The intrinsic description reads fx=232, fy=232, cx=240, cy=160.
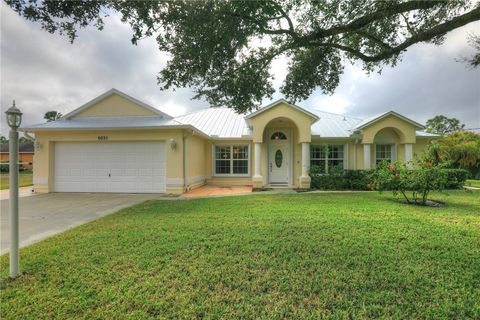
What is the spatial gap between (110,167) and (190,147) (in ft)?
14.3

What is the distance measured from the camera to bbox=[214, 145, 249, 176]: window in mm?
15852

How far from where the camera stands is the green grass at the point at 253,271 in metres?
2.84

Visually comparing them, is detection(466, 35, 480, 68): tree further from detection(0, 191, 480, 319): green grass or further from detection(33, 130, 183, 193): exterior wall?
detection(33, 130, 183, 193): exterior wall

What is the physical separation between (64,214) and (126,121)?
649 cm

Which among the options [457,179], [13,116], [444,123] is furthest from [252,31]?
[444,123]

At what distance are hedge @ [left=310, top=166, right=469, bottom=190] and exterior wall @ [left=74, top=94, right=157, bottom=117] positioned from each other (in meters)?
10.4

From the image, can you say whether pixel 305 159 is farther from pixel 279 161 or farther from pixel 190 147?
pixel 190 147

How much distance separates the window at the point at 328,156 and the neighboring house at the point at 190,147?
6 centimetres

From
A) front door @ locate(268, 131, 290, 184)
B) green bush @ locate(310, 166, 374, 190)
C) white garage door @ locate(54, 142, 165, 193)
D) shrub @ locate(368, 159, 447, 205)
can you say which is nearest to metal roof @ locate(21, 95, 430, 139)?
white garage door @ locate(54, 142, 165, 193)

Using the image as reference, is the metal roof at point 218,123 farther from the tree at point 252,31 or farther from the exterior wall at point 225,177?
the tree at point 252,31

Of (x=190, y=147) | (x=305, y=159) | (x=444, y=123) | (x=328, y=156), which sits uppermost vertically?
(x=444, y=123)

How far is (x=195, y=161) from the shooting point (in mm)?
13977

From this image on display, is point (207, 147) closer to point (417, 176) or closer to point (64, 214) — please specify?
point (64, 214)

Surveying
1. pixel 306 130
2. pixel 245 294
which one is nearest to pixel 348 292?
pixel 245 294
